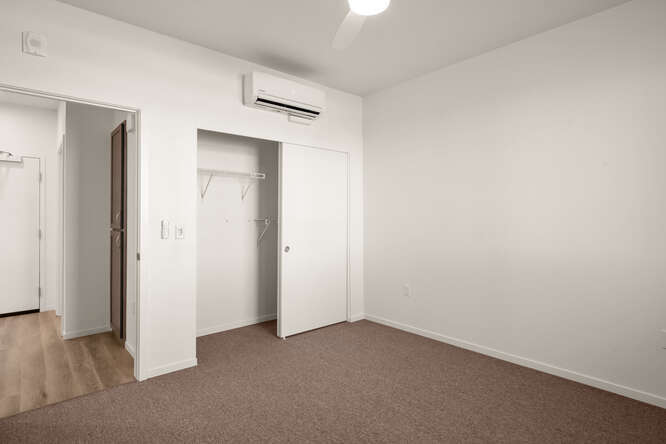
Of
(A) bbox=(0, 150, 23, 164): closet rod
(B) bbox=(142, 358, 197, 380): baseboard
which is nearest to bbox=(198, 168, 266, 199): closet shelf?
(B) bbox=(142, 358, 197, 380): baseboard

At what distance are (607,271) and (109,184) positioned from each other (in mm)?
4634

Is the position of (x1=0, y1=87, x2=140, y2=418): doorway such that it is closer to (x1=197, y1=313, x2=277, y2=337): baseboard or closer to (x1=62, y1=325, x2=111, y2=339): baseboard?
(x1=62, y1=325, x2=111, y2=339): baseboard

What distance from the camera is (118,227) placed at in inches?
142

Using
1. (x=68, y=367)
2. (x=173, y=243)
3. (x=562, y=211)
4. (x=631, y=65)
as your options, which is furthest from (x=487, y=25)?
(x=68, y=367)

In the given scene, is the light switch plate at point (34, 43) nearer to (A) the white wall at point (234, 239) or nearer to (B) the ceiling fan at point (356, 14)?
(A) the white wall at point (234, 239)

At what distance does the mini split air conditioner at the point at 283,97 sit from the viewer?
3170 mm

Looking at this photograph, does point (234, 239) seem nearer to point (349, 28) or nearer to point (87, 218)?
point (87, 218)

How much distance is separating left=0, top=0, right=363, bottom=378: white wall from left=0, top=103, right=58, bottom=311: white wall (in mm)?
2831

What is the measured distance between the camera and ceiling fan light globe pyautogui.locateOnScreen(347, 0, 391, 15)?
1.67 metres

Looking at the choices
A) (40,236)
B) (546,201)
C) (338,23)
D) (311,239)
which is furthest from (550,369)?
(40,236)

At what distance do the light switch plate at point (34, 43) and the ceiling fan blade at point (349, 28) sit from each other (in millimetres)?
1880

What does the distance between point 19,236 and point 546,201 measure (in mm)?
5760

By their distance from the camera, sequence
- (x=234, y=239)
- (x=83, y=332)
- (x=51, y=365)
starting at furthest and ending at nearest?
(x=234, y=239), (x=83, y=332), (x=51, y=365)

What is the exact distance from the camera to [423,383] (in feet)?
8.68
